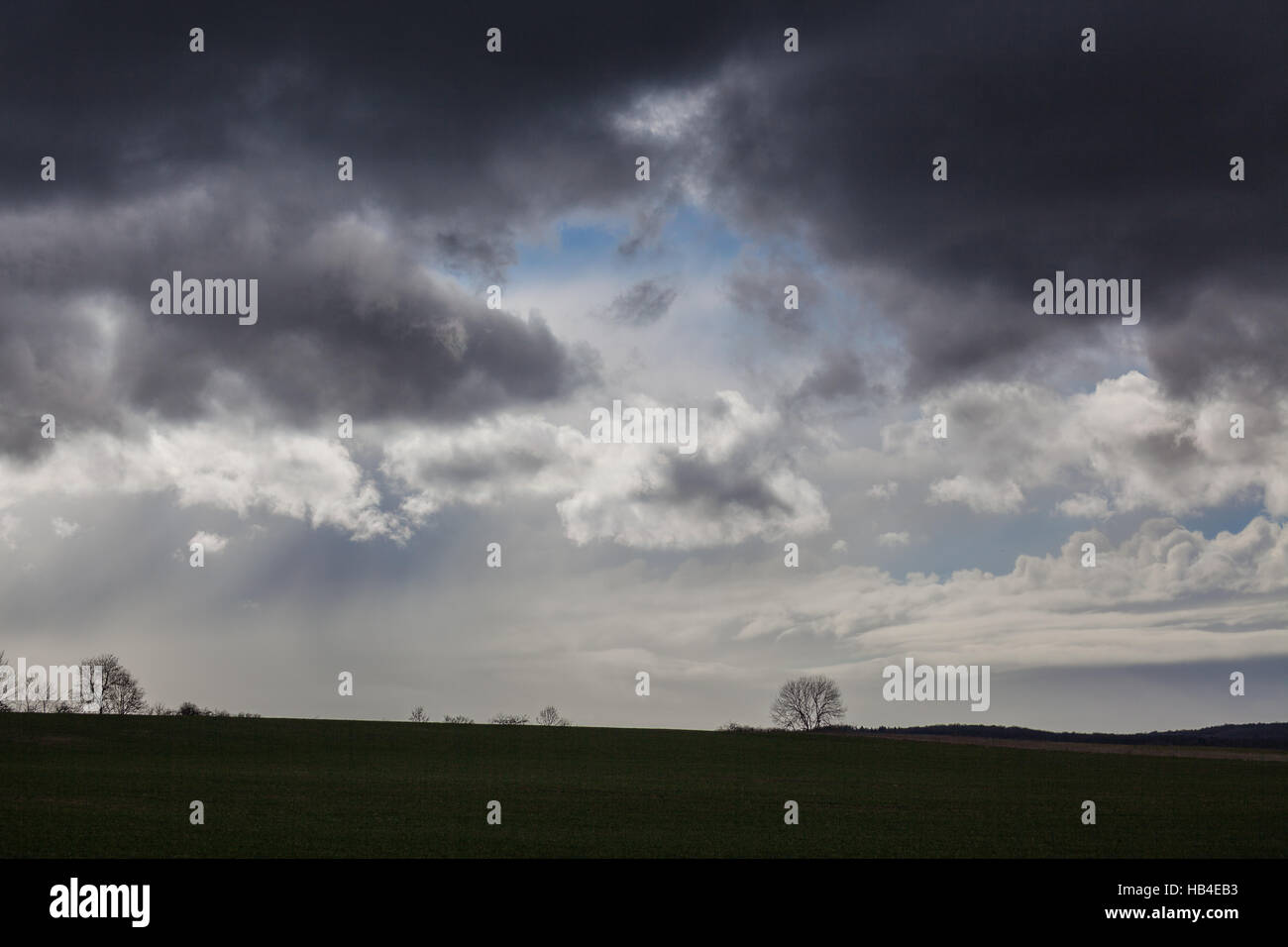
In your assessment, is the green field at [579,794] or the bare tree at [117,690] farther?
the bare tree at [117,690]

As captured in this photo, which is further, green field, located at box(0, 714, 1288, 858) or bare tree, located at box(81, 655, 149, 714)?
bare tree, located at box(81, 655, 149, 714)

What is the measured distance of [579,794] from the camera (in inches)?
2036

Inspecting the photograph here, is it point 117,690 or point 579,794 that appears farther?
point 117,690

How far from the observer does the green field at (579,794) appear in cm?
3628

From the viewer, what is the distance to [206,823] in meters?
38.8

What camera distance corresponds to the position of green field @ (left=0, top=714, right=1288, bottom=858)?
3628 cm
